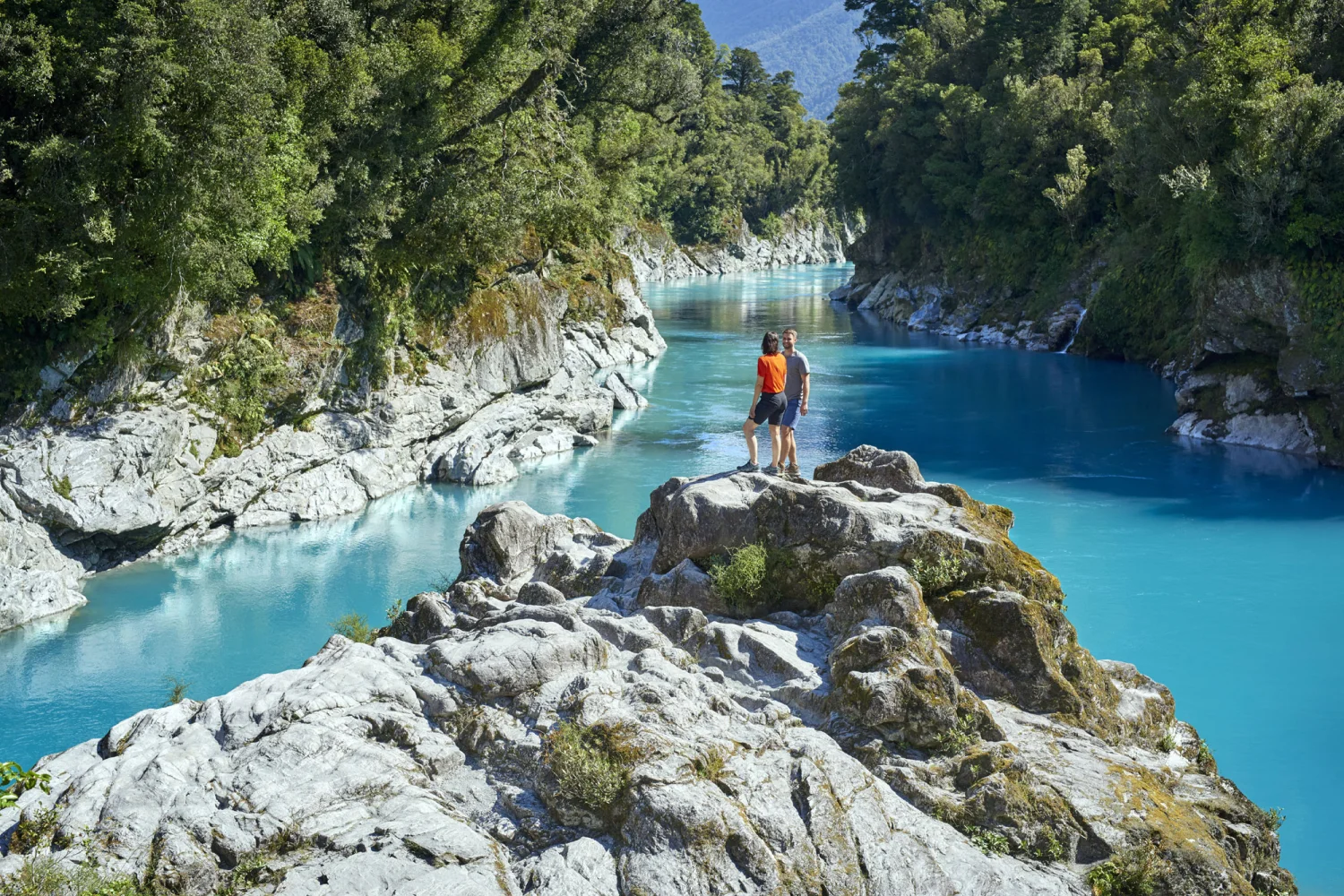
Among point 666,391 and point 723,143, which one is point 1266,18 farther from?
point 723,143

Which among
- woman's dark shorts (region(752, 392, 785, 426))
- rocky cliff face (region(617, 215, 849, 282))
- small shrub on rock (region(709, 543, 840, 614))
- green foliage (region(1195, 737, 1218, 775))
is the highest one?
rocky cliff face (region(617, 215, 849, 282))

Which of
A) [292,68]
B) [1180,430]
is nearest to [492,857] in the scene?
[292,68]

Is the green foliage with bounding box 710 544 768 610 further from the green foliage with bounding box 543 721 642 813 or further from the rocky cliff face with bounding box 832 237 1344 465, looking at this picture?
the rocky cliff face with bounding box 832 237 1344 465

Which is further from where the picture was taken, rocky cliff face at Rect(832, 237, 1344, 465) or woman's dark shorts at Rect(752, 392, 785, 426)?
rocky cliff face at Rect(832, 237, 1344, 465)

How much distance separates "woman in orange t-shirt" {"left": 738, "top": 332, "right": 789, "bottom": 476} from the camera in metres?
14.3

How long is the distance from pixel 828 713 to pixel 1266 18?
27.5 meters

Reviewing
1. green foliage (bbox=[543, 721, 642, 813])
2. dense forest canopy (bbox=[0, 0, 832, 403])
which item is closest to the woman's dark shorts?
green foliage (bbox=[543, 721, 642, 813])

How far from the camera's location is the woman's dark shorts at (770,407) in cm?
1453

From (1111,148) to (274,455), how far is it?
4019 centimetres

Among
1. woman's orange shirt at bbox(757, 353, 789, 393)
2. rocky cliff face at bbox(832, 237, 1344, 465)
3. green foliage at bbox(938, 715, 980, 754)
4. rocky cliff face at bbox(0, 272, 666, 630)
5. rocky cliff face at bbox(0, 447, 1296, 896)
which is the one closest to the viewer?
rocky cliff face at bbox(0, 447, 1296, 896)

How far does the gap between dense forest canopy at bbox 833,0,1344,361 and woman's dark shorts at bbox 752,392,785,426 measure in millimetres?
19267

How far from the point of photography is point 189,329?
2202 cm

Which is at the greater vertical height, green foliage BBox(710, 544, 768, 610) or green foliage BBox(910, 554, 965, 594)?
green foliage BBox(910, 554, 965, 594)

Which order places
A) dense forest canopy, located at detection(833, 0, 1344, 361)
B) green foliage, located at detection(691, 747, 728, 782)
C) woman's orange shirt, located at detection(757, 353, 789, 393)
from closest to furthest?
green foliage, located at detection(691, 747, 728, 782) < woman's orange shirt, located at detection(757, 353, 789, 393) < dense forest canopy, located at detection(833, 0, 1344, 361)
